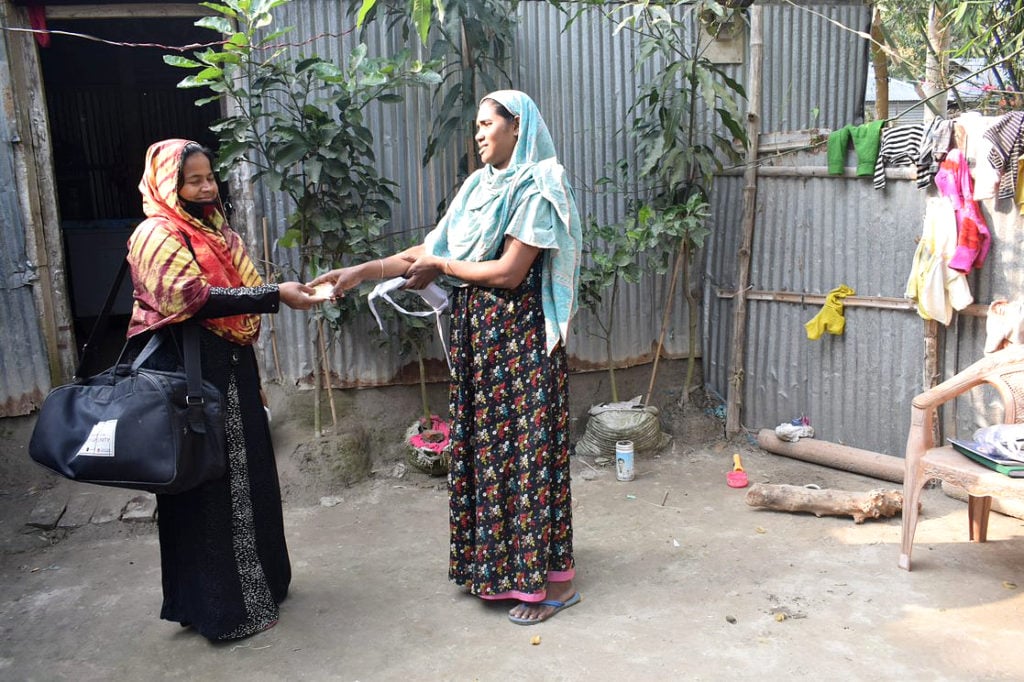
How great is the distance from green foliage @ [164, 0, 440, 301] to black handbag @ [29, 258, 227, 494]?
1.81 metres

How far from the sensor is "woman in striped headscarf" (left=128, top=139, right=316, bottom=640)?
2939 mm

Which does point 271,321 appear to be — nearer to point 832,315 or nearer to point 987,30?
point 832,315

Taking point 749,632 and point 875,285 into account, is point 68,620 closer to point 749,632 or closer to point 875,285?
point 749,632

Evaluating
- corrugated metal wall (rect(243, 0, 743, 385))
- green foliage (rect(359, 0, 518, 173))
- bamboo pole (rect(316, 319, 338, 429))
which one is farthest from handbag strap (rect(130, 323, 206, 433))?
green foliage (rect(359, 0, 518, 173))

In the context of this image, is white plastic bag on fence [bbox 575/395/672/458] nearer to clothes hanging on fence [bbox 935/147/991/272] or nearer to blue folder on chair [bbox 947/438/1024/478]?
clothes hanging on fence [bbox 935/147/991/272]

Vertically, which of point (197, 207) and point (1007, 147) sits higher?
point (1007, 147)

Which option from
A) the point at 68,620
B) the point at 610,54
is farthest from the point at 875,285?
the point at 68,620

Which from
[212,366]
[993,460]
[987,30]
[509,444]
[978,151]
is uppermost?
[987,30]

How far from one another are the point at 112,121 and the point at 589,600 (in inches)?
316

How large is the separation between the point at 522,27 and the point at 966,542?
12.5 ft

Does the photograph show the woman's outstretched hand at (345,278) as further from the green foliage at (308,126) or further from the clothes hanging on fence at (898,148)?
the clothes hanging on fence at (898,148)

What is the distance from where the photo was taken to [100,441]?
2.83 meters

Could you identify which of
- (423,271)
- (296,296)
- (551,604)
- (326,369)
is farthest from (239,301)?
(326,369)

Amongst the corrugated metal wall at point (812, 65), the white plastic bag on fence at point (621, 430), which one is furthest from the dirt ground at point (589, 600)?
the corrugated metal wall at point (812, 65)
